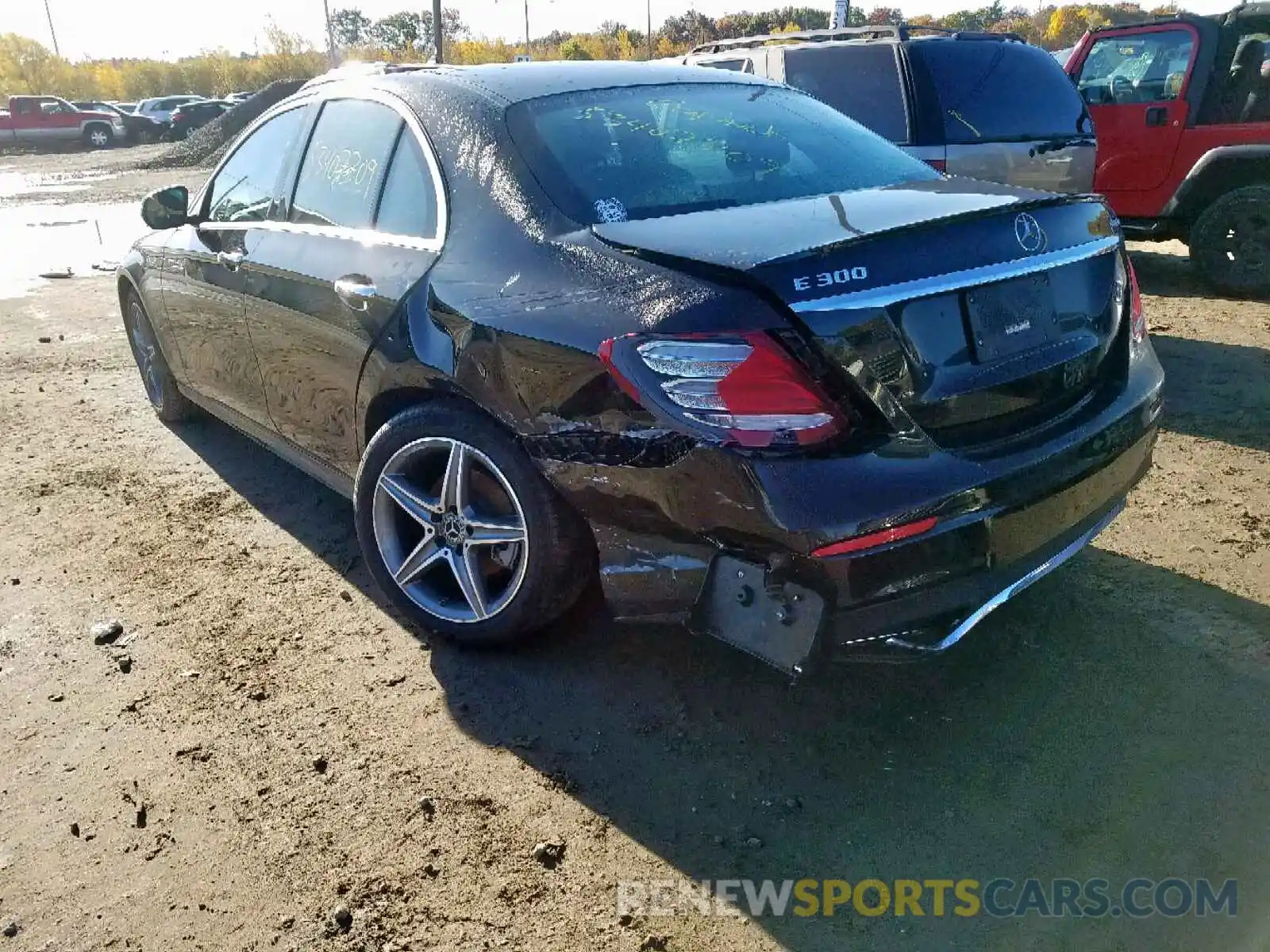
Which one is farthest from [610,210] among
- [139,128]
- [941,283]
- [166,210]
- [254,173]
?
[139,128]

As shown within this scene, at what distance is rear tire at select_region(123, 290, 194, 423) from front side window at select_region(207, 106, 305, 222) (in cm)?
109

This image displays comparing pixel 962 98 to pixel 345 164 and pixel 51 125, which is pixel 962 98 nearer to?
pixel 345 164

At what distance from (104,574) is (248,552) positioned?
0.51 metres

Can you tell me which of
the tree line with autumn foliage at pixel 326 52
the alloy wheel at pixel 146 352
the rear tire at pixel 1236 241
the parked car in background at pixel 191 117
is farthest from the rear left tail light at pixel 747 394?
the tree line with autumn foliage at pixel 326 52

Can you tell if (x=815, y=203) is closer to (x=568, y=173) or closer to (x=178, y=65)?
(x=568, y=173)

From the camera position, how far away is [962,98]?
6199 mm

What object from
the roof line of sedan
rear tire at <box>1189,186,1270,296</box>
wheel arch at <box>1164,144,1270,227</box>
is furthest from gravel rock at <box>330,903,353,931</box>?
wheel arch at <box>1164,144,1270,227</box>

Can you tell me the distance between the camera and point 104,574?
378 cm

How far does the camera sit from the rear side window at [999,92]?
616 centimetres

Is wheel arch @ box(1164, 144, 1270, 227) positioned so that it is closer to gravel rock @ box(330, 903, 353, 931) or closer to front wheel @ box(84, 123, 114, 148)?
gravel rock @ box(330, 903, 353, 931)

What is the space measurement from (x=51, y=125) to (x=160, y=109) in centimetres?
485

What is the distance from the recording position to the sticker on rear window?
2654 millimetres

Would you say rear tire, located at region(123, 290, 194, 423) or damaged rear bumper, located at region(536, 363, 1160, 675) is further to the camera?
rear tire, located at region(123, 290, 194, 423)

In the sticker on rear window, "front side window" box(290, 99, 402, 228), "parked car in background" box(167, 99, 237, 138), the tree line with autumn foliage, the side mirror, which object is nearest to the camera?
the sticker on rear window
